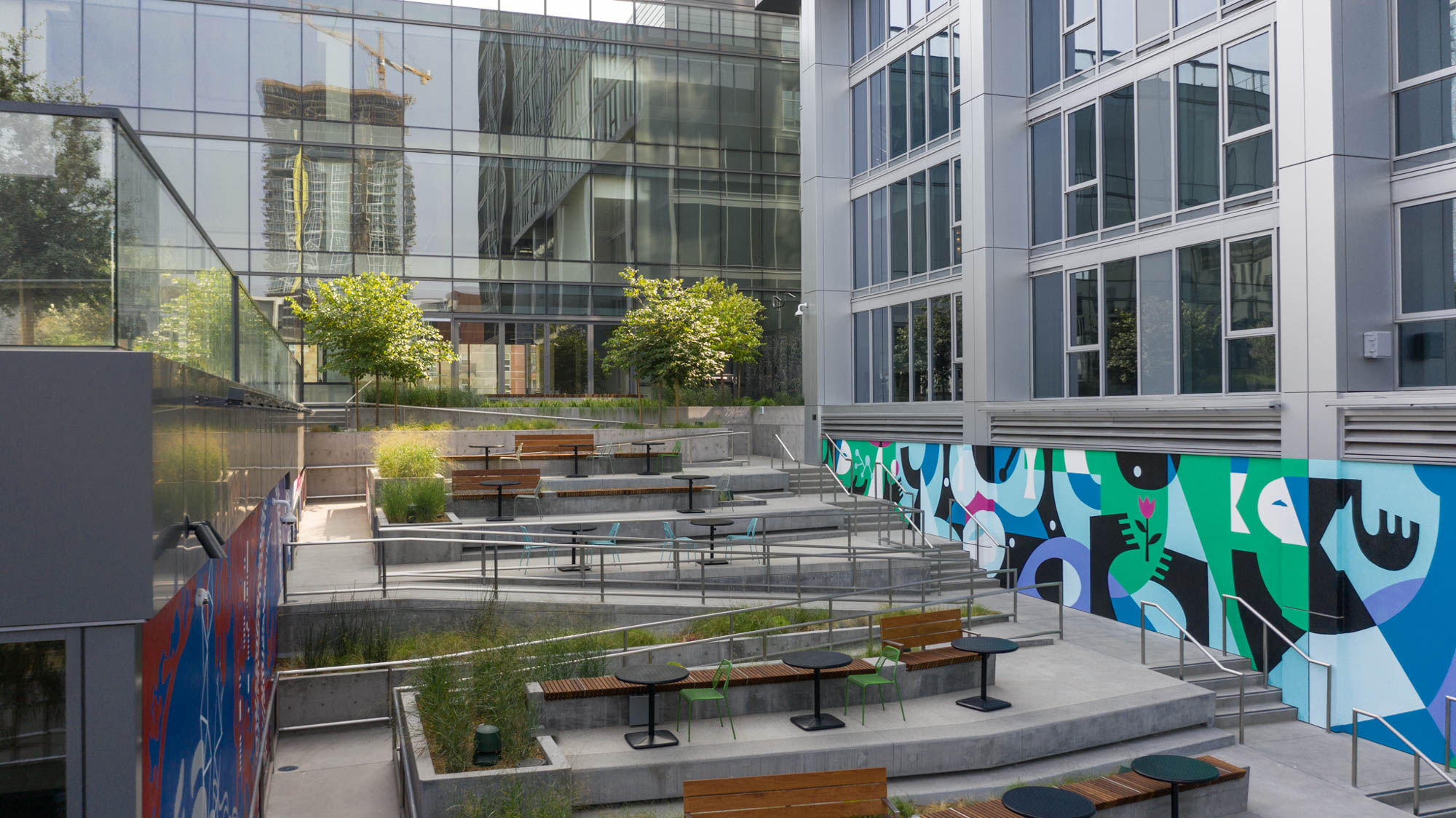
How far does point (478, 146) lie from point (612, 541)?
21489mm

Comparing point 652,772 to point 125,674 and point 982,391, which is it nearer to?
point 125,674

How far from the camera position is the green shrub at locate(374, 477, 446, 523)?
695 inches

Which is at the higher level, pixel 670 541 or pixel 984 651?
pixel 670 541

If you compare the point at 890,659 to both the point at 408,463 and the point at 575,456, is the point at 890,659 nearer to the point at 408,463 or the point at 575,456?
the point at 575,456

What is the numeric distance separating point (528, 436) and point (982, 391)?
10.9 metres

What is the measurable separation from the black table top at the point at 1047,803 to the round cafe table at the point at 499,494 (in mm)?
11779

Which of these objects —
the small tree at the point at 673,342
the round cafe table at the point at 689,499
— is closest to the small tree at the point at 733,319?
the small tree at the point at 673,342

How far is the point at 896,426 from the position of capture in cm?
2442

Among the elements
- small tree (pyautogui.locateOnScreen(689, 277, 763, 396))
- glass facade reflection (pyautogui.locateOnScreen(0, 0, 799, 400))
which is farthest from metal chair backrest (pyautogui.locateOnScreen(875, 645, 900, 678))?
glass facade reflection (pyautogui.locateOnScreen(0, 0, 799, 400))

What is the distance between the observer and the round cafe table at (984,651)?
11.5 metres

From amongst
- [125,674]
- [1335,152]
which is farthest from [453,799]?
[1335,152]

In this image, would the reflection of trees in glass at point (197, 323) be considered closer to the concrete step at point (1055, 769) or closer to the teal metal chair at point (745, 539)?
the concrete step at point (1055, 769)

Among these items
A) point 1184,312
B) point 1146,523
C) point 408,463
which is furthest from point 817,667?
point 408,463

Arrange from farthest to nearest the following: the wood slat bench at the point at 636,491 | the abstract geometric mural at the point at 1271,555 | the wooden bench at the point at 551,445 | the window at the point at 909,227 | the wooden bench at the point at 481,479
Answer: the window at the point at 909,227 → the wooden bench at the point at 551,445 → the wood slat bench at the point at 636,491 → the wooden bench at the point at 481,479 → the abstract geometric mural at the point at 1271,555
